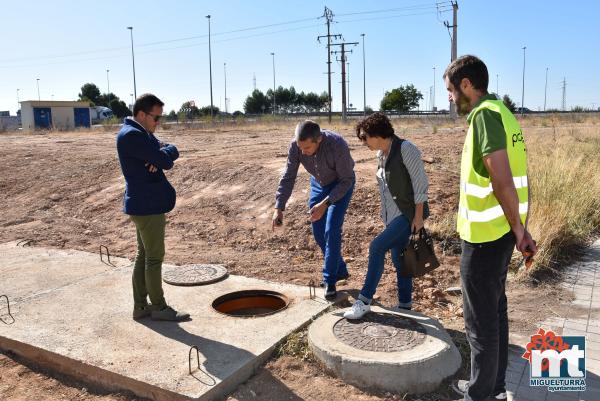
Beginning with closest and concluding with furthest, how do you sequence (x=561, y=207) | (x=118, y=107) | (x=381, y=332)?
(x=381, y=332) → (x=561, y=207) → (x=118, y=107)

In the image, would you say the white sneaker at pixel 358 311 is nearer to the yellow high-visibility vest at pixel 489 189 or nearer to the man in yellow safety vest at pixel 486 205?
the man in yellow safety vest at pixel 486 205

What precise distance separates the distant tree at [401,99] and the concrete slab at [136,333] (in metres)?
63.9

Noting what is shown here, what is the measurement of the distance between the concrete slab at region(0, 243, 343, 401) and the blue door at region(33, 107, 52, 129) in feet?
117

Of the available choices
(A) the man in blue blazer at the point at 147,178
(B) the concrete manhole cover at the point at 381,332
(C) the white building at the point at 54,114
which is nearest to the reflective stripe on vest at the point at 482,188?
(B) the concrete manhole cover at the point at 381,332

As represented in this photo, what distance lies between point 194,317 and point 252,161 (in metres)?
6.91

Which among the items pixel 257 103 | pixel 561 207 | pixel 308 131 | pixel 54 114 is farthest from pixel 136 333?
pixel 257 103

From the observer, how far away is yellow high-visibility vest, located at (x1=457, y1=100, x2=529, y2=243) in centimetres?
262

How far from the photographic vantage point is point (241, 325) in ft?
13.7

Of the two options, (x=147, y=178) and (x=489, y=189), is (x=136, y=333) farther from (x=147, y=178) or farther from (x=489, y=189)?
(x=489, y=189)

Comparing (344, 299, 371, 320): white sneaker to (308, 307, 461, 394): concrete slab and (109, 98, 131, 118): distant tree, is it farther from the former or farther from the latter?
(109, 98, 131, 118): distant tree

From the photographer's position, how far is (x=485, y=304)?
2732 millimetres

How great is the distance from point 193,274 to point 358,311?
211cm

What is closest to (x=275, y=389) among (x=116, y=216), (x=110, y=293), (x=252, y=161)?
(x=110, y=293)

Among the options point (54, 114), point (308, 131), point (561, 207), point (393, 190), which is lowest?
point (561, 207)
